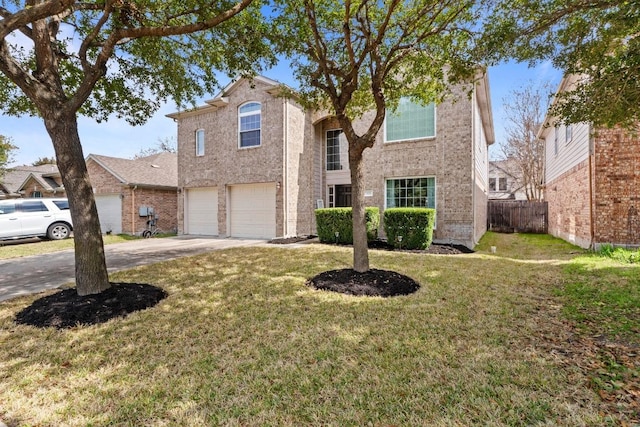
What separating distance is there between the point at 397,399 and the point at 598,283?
215 inches

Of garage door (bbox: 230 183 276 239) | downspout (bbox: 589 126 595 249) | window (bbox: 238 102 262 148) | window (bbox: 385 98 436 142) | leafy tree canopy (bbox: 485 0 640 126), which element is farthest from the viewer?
window (bbox: 238 102 262 148)

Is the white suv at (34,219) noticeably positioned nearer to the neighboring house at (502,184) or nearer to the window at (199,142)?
the window at (199,142)

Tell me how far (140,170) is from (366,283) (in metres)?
16.7

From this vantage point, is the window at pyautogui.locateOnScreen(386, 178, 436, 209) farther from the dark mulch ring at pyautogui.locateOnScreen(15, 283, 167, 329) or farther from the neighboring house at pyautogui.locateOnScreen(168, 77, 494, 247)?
the dark mulch ring at pyautogui.locateOnScreen(15, 283, 167, 329)

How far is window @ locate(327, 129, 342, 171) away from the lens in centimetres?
1354

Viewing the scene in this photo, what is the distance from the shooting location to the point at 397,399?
235cm

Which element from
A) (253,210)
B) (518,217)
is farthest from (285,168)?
(518,217)

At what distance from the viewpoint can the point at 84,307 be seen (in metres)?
4.18

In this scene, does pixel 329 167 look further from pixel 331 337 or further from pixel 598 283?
pixel 331 337

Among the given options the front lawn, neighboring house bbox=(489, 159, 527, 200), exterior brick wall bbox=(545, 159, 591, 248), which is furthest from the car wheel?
neighboring house bbox=(489, 159, 527, 200)

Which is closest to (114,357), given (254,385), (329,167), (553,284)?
(254,385)

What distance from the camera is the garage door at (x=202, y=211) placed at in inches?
571

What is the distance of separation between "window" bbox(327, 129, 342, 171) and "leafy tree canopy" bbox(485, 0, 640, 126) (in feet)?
26.7

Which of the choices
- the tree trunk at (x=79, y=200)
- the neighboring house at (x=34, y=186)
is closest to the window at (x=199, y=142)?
the tree trunk at (x=79, y=200)
